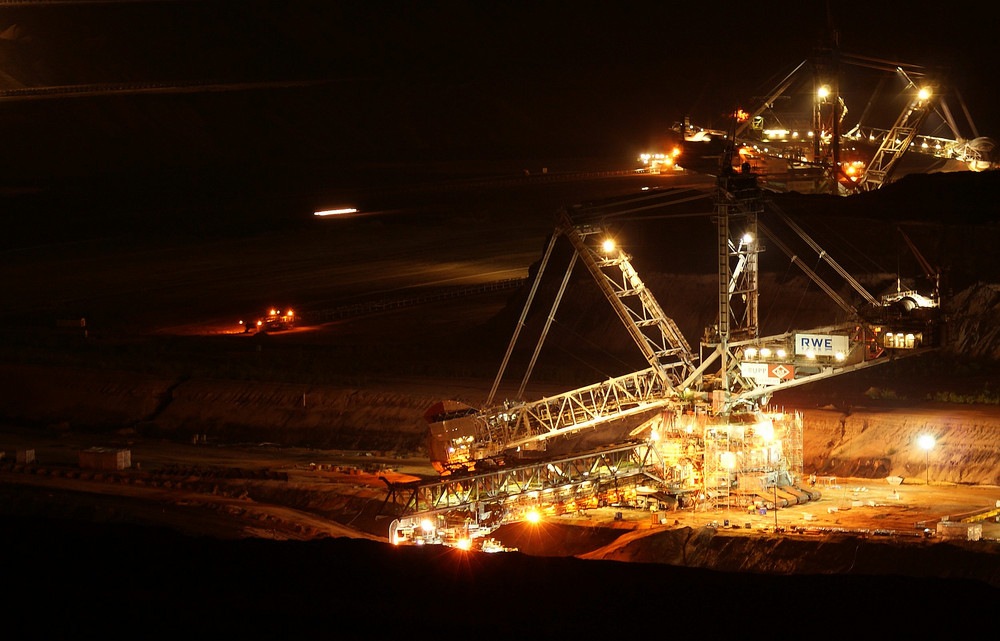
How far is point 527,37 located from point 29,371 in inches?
4961

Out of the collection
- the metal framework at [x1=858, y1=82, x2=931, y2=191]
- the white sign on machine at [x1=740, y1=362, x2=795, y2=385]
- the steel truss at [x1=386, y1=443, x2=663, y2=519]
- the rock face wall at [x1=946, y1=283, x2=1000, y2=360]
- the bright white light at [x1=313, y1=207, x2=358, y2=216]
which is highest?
the bright white light at [x1=313, y1=207, x2=358, y2=216]

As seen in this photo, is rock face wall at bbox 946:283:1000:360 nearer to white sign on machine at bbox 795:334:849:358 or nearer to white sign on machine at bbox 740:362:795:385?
white sign on machine at bbox 795:334:849:358

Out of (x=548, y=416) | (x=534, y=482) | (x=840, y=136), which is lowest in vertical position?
(x=534, y=482)

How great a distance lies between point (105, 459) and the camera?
176 ft

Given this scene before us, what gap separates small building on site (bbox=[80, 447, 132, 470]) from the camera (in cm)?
5325

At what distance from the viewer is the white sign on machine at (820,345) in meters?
44.4

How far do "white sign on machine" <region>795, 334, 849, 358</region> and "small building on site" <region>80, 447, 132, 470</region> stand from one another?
27.4m

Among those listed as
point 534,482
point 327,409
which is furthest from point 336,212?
point 534,482

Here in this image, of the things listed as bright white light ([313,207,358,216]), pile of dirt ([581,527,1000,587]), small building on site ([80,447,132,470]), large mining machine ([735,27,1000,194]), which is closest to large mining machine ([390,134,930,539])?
pile of dirt ([581,527,1000,587])

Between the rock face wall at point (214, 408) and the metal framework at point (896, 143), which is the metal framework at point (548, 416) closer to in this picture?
the rock face wall at point (214, 408)

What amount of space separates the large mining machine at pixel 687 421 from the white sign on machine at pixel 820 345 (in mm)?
34

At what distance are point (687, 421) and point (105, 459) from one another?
24.5 meters

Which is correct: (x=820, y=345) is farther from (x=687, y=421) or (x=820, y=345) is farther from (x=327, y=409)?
(x=327, y=409)

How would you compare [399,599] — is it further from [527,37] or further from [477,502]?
[527,37]
